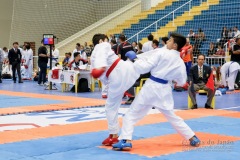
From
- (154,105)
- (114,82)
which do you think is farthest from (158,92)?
(114,82)

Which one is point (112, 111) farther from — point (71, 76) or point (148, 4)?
point (148, 4)

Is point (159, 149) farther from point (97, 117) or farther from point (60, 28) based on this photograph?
point (60, 28)

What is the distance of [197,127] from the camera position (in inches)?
323

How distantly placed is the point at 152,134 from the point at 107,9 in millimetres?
20446

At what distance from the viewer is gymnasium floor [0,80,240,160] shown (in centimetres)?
588

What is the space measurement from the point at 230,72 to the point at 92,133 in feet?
31.7

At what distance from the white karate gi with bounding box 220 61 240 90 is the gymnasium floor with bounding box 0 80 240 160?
3.79m

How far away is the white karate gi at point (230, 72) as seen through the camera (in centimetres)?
1591

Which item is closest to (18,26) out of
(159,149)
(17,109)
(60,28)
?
(60,28)

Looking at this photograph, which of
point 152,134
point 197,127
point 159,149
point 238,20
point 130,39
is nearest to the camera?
point 159,149

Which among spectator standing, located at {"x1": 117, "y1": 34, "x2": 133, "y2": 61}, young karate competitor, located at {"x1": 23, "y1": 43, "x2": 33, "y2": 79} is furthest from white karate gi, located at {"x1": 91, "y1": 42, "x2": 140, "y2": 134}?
young karate competitor, located at {"x1": 23, "y1": 43, "x2": 33, "y2": 79}

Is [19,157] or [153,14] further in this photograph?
[153,14]

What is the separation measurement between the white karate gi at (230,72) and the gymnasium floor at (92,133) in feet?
12.4

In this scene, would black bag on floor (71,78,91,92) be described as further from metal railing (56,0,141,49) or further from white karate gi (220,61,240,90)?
metal railing (56,0,141,49)
